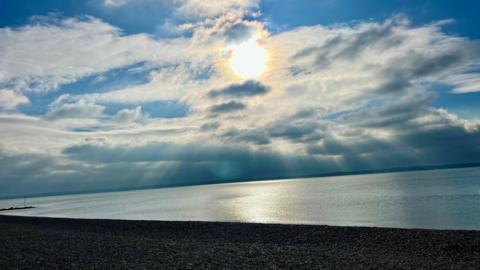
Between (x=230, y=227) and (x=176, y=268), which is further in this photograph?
(x=230, y=227)

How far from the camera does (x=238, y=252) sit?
66.0ft

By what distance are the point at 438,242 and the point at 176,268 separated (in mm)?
12648

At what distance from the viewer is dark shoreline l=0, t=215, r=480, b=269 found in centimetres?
1694

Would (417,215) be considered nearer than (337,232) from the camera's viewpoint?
No

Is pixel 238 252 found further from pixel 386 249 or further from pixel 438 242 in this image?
pixel 438 242

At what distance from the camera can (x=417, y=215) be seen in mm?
39562

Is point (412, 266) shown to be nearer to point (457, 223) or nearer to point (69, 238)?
point (457, 223)

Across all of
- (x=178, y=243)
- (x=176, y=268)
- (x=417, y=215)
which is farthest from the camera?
(x=417, y=215)

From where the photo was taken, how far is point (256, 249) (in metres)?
20.9

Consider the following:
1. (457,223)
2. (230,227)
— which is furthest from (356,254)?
(457,223)

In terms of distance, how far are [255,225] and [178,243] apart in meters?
7.01

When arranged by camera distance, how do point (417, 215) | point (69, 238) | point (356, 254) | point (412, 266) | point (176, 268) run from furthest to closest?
point (417, 215) → point (69, 238) → point (356, 254) → point (176, 268) → point (412, 266)

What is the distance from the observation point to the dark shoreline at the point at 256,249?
1694cm

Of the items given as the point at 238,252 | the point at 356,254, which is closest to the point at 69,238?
the point at 238,252
